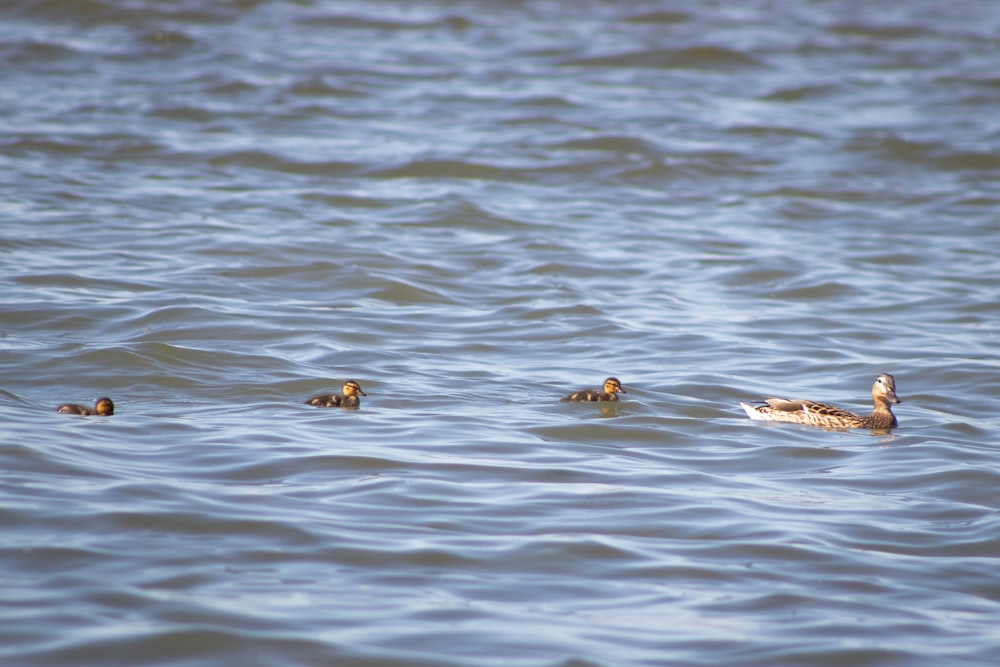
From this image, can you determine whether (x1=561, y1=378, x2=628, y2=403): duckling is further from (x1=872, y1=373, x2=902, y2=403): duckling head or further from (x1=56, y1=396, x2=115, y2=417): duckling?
(x1=56, y1=396, x2=115, y2=417): duckling

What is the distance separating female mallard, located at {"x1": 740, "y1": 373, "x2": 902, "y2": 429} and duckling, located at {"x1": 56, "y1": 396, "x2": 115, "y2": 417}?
14.8 feet

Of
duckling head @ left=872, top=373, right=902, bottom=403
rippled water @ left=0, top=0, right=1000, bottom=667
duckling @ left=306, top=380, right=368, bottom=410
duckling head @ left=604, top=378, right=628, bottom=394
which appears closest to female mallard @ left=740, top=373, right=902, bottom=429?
duckling head @ left=872, top=373, right=902, bottom=403

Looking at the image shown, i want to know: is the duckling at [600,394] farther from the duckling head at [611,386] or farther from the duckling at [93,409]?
the duckling at [93,409]

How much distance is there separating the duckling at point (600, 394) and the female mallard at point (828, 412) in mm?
962

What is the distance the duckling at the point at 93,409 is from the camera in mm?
8555

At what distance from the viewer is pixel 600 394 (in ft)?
31.5

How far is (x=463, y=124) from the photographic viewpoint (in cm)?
2145

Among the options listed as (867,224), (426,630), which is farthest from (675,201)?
(426,630)

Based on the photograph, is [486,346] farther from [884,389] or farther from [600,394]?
[884,389]

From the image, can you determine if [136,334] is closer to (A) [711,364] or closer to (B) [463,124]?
(A) [711,364]

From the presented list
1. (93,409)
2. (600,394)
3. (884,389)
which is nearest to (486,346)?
(600,394)

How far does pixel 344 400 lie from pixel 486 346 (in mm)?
2631

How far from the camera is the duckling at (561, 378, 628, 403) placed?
9.53m

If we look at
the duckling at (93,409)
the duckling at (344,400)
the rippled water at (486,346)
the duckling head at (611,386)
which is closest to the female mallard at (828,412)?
the rippled water at (486,346)
